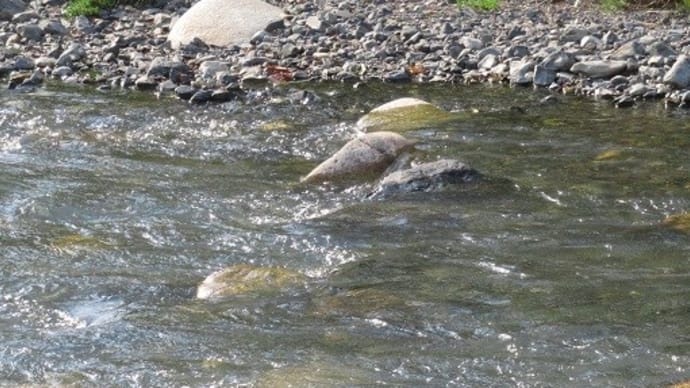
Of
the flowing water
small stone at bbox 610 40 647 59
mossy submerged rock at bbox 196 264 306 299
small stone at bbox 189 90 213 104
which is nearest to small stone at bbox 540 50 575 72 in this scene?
small stone at bbox 610 40 647 59

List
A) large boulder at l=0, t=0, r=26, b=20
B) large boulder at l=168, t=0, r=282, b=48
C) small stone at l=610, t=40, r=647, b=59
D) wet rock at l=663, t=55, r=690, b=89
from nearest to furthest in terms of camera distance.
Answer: wet rock at l=663, t=55, r=690, b=89
small stone at l=610, t=40, r=647, b=59
large boulder at l=168, t=0, r=282, b=48
large boulder at l=0, t=0, r=26, b=20

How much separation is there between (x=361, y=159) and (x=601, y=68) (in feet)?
12.8

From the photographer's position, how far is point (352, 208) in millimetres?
7969

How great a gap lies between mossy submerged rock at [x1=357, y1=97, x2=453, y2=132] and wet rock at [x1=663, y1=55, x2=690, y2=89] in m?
2.21

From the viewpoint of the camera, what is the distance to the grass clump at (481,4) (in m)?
15.2

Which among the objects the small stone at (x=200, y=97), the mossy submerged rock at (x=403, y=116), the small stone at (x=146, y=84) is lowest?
the small stone at (x=146, y=84)

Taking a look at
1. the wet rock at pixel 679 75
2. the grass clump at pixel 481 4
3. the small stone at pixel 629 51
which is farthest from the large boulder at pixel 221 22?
the wet rock at pixel 679 75

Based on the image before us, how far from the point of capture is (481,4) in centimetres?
1533

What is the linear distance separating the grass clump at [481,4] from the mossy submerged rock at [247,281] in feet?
30.3

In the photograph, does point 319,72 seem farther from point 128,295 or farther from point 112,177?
point 128,295

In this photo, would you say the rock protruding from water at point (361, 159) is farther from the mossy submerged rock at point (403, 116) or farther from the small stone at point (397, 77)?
the small stone at point (397, 77)

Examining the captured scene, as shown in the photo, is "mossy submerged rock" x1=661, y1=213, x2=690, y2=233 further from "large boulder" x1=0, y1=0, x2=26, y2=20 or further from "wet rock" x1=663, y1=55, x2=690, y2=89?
"large boulder" x1=0, y1=0, x2=26, y2=20

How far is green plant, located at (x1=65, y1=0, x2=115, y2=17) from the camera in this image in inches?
610

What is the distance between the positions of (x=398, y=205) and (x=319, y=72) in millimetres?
4730
